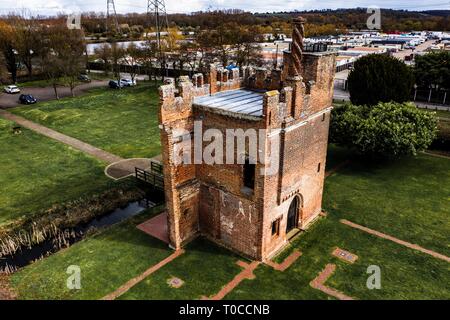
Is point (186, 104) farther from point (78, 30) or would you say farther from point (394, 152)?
point (78, 30)

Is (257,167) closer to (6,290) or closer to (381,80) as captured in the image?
(6,290)

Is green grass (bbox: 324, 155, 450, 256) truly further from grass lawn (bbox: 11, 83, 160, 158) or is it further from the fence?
grass lawn (bbox: 11, 83, 160, 158)

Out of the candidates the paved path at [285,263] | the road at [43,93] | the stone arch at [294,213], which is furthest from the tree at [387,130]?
the road at [43,93]

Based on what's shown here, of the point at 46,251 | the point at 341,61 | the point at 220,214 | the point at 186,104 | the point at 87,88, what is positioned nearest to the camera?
the point at 186,104

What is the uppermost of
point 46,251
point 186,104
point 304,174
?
point 186,104

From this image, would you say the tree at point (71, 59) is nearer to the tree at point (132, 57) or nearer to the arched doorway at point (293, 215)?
the tree at point (132, 57)

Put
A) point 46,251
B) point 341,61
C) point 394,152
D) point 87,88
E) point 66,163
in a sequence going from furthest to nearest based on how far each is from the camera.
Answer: point 341,61
point 87,88
point 66,163
point 394,152
point 46,251
